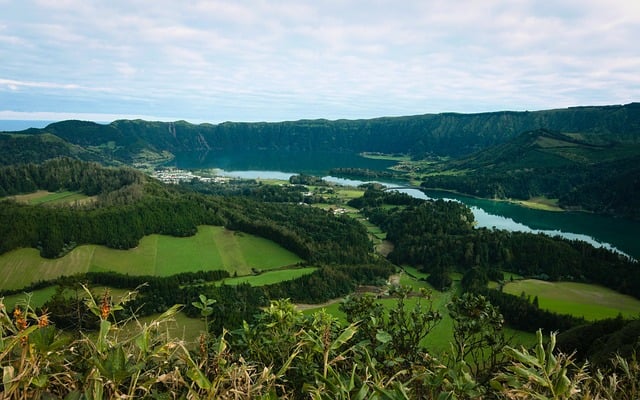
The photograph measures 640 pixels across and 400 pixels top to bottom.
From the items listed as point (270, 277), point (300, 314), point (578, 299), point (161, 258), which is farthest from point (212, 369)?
point (161, 258)

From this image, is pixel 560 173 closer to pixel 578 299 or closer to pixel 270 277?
pixel 578 299

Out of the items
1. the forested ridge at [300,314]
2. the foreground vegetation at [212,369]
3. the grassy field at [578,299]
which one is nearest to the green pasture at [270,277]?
the forested ridge at [300,314]

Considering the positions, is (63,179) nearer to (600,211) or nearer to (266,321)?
Answer: (266,321)

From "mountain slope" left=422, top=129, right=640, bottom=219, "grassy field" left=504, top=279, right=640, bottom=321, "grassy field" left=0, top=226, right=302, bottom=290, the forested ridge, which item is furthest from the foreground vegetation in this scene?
"mountain slope" left=422, top=129, right=640, bottom=219

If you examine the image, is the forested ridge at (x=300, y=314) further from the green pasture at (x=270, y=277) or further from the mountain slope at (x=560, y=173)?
the mountain slope at (x=560, y=173)

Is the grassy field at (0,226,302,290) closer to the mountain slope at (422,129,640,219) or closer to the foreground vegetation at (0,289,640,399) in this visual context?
the foreground vegetation at (0,289,640,399)

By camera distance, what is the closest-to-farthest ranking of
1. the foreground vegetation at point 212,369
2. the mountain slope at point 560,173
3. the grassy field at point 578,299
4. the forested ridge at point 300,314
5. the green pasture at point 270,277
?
the foreground vegetation at point 212,369 → the forested ridge at point 300,314 → the grassy field at point 578,299 → the green pasture at point 270,277 → the mountain slope at point 560,173
